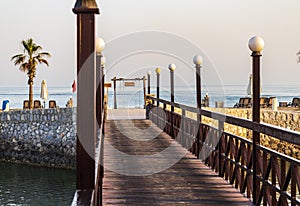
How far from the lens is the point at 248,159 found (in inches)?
195

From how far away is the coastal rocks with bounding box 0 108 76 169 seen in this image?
19.2 metres

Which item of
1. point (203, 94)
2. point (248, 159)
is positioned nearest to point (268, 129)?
point (248, 159)

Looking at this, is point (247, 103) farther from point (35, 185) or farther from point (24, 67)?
point (24, 67)

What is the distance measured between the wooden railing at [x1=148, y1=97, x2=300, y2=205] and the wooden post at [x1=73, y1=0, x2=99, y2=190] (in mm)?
1479

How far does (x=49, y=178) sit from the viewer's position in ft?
60.1

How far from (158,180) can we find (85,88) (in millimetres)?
3360

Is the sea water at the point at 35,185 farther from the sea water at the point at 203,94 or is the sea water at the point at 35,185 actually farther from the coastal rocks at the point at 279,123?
the coastal rocks at the point at 279,123

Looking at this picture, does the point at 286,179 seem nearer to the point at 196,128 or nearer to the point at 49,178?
the point at 196,128

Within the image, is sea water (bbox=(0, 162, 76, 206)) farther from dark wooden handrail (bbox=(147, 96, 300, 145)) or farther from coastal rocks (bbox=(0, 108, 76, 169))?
dark wooden handrail (bbox=(147, 96, 300, 145))

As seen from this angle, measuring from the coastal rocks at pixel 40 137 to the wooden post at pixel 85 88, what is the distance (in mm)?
15854

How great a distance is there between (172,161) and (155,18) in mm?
8782

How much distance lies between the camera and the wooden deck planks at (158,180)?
492 cm

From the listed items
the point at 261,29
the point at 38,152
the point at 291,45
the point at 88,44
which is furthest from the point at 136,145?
the point at 291,45

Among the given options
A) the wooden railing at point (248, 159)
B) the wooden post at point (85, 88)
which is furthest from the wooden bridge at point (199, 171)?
the wooden post at point (85, 88)
